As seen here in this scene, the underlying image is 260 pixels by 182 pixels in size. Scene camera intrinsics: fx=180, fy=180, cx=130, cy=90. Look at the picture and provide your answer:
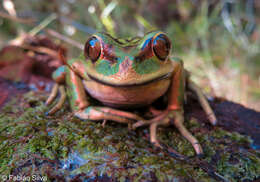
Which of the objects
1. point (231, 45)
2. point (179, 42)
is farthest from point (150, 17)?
point (231, 45)

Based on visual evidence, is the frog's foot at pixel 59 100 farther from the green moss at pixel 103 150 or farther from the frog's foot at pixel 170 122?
the frog's foot at pixel 170 122

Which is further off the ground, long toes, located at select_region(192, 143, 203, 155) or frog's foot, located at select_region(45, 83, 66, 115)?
frog's foot, located at select_region(45, 83, 66, 115)

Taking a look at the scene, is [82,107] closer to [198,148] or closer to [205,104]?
[198,148]

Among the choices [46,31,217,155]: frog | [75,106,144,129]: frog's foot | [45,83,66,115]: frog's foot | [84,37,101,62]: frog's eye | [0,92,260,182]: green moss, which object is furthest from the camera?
[45,83,66,115]: frog's foot

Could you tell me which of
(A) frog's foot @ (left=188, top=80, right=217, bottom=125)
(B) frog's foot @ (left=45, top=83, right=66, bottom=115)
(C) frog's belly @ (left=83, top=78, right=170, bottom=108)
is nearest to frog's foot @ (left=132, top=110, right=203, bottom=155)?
(C) frog's belly @ (left=83, top=78, right=170, bottom=108)

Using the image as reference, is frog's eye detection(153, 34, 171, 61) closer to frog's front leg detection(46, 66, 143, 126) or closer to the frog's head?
the frog's head

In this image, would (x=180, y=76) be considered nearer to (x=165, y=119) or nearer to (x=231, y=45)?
(x=165, y=119)

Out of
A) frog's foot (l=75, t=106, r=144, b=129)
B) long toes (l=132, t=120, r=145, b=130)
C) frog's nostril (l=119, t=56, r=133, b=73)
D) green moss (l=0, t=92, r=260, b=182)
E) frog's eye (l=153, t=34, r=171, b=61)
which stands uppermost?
frog's eye (l=153, t=34, r=171, b=61)

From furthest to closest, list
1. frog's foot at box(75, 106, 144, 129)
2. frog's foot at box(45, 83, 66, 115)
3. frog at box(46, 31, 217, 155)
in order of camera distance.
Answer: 1. frog's foot at box(45, 83, 66, 115)
2. frog's foot at box(75, 106, 144, 129)
3. frog at box(46, 31, 217, 155)
